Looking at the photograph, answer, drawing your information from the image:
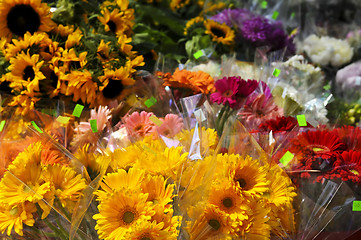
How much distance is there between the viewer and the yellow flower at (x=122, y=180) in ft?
2.12

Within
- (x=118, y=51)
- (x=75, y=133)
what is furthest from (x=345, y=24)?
(x=75, y=133)

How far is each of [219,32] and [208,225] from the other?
3.63 ft

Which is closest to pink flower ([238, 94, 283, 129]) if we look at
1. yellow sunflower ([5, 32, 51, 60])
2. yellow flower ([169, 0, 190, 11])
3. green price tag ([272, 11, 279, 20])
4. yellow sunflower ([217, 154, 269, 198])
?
yellow sunflower ([217, 154, 269, 198])

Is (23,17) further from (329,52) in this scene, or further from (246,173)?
(329,52)

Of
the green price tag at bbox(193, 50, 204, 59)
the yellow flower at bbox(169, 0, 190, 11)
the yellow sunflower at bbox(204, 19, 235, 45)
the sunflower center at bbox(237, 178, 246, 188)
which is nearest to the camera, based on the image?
the sunflower center at bbox(237, 178, 246, 188)

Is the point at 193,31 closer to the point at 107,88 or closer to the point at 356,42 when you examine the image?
the point at 107,88

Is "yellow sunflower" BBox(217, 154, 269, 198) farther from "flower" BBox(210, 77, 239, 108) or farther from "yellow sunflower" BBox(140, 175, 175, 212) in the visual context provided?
"flower" BBox(210, 77, 239, 108)

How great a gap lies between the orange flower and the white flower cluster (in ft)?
2.41

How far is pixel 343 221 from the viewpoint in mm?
830

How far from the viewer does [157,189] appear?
671 millimetres

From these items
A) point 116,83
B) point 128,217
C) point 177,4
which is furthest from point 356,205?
point 177,4

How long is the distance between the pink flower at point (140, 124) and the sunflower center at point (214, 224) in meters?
0.33

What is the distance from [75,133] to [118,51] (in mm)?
318

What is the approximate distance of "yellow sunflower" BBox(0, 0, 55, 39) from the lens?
1.08 metres
